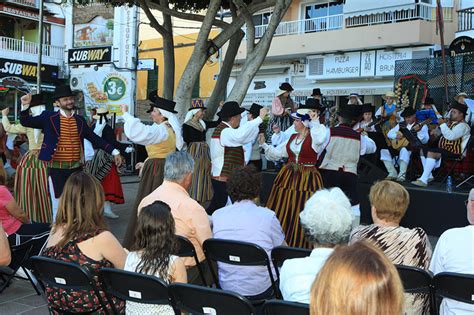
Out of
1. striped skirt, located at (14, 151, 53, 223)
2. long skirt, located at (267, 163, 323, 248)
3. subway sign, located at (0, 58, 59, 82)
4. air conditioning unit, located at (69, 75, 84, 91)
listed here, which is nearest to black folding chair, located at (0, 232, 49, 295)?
striped skirt, located at (14, 151, 53, 223)

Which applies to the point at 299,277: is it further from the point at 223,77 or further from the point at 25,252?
the point at 223,77

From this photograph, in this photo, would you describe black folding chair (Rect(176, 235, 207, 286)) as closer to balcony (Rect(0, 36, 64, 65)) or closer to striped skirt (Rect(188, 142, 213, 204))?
striped skirt (Rect(188, 142, 213, 204))

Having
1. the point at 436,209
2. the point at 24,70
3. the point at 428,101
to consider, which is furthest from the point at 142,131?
the point at 24,70

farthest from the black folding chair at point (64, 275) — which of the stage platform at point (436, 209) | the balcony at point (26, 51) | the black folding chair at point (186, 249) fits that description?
the balcony at point (26, 51)

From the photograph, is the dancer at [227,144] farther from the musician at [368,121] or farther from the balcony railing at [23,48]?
the balcony railing at [23,48]

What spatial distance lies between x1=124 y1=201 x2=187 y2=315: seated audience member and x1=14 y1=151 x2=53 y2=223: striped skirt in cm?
382

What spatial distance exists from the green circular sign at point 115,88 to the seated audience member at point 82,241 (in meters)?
16.3

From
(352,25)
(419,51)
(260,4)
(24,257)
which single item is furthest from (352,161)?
(352,25)

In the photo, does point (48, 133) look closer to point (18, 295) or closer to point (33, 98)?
point (33, 98)

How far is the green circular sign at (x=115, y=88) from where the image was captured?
64.0 feet

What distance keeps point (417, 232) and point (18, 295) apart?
130 inches

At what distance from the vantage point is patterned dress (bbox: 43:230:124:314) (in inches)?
127

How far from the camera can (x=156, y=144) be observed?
6281mm

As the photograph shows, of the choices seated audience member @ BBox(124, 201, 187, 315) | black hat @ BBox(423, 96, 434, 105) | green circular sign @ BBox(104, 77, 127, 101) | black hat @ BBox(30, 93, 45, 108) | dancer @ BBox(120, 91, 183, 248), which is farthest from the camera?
green circular sign @ BBox(104, 77, 127, 101)
